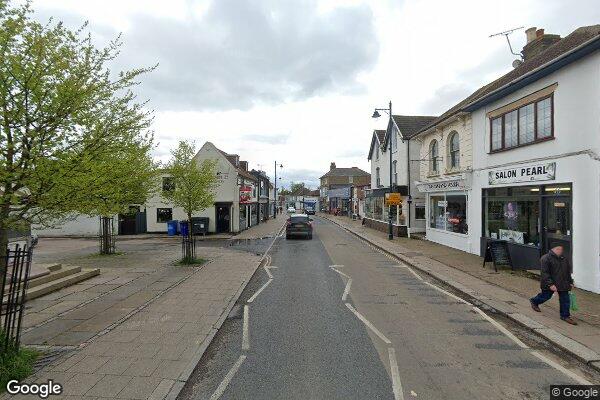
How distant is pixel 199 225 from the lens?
85.2 feet

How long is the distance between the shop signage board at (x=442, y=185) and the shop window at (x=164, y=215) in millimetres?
18612

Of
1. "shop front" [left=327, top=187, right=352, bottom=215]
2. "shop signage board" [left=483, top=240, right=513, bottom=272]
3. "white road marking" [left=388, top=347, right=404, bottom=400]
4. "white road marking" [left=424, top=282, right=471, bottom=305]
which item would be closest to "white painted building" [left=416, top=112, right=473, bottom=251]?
"shop signage board" [left=483, top=240, right=513, bottom=272]

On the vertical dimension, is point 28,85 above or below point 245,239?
above

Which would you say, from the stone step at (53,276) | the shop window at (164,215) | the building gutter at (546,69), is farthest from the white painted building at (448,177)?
the shop window at (164,215)

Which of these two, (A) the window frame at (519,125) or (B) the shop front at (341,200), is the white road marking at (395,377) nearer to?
(A) the window frame at (519,125)

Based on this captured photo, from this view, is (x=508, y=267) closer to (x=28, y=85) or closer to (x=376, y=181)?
(x=28, y=85)

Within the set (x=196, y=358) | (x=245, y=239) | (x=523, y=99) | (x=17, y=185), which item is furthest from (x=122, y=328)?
(x=245, y=239)

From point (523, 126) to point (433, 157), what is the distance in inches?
329

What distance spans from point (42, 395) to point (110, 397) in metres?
0.93

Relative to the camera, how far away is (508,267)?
12773mm

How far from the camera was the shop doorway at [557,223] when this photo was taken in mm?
10336

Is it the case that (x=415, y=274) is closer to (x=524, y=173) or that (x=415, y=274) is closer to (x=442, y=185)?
(x=524, y=173)

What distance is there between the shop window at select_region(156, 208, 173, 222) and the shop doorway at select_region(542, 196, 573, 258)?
24091 mm

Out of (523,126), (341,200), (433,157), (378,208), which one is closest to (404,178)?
(433,157)
